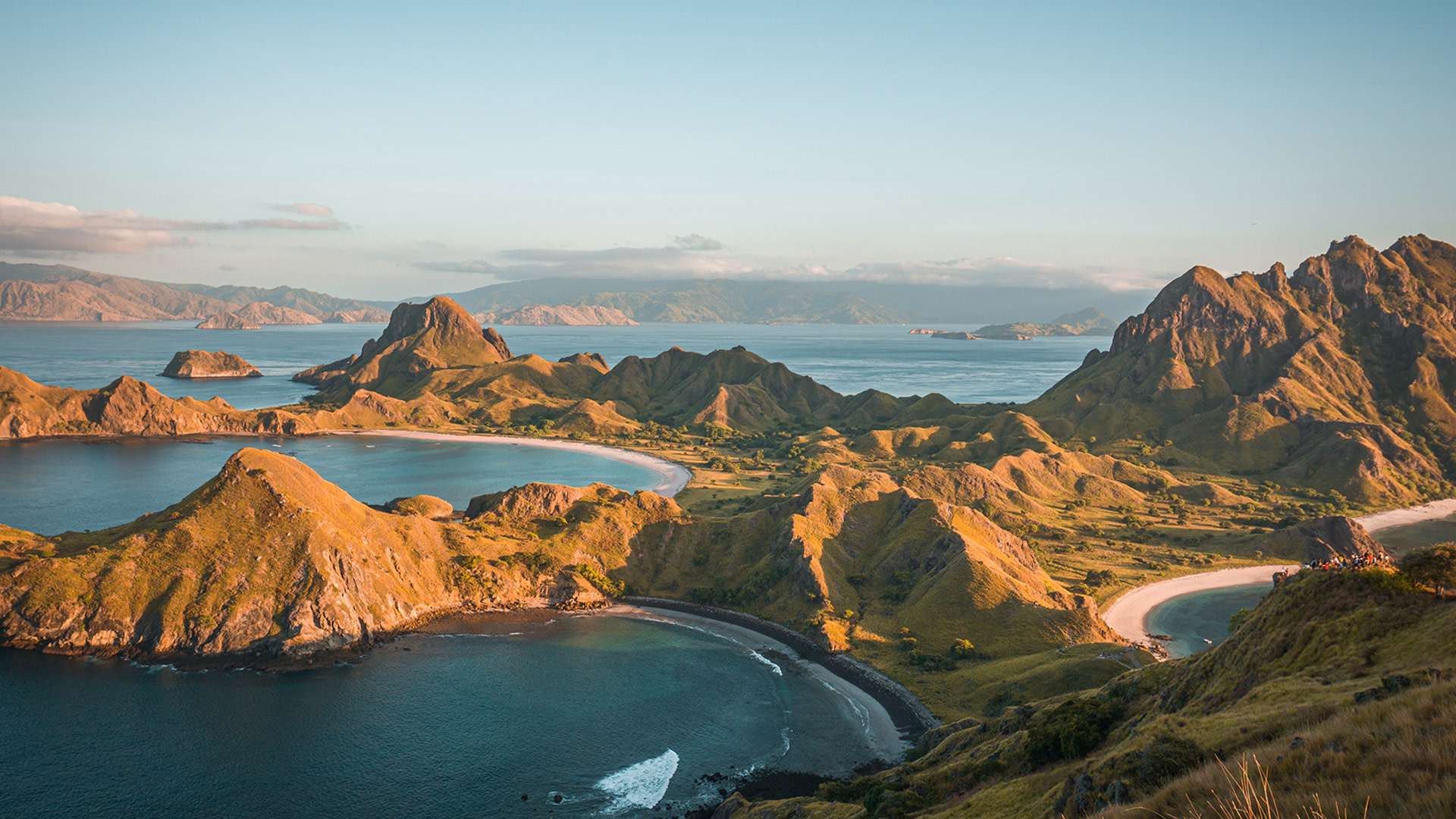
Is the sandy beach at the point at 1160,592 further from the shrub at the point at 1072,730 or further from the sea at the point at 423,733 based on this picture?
the shrub at the point at 1072,730

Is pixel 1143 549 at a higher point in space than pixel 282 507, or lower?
lower

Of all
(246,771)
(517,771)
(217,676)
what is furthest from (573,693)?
(217,676)

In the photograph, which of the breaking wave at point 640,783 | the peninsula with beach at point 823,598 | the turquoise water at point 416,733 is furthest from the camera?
the breaking wave at point 640,783

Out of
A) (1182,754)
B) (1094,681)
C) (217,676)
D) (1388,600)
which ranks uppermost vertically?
(1388,600)

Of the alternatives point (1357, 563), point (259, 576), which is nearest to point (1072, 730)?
point (1357, 563)

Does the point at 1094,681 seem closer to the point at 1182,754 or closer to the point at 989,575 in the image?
the point at 989,575

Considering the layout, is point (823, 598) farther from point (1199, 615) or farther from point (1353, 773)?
point (1353, 773)

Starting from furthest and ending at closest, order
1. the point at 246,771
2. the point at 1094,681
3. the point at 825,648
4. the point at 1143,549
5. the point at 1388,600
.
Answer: the point at 1143,549 → the point at 825,648 → the point at 1094,681 → the point at 246,771 → the point at 1388,600

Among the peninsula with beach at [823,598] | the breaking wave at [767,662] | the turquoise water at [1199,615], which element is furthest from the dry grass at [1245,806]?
the turquoise water at [1199,615]
